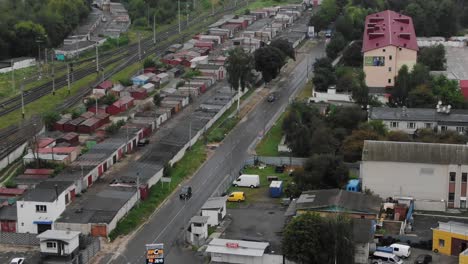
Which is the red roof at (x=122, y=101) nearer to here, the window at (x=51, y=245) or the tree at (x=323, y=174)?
the tree at (x=323, y=174)

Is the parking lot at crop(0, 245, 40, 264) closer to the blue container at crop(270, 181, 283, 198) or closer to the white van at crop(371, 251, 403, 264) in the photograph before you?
the blue container at crop(270, 181, 283, 198)

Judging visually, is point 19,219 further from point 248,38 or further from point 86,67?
point 248,38

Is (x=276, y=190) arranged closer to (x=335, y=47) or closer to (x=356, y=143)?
(x=356, y=143)

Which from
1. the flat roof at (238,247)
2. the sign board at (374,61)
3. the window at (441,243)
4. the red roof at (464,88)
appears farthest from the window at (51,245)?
the sign board at (374,61)

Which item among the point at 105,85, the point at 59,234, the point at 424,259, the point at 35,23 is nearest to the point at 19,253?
the point at 59,234

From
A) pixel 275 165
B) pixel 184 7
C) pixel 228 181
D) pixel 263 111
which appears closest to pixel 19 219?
pixel 228 181
